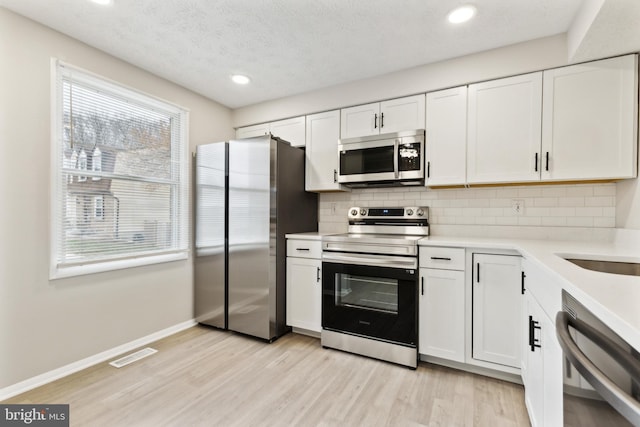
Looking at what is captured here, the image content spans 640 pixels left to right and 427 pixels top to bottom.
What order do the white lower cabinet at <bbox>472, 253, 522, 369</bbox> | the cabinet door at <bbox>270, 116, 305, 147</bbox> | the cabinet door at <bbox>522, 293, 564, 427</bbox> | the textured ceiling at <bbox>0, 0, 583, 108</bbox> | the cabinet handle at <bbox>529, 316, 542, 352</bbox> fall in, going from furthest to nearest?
the cabinet door at <bbox>270, 116, 305, 147</bbox> → the white lower cabinet at <bbox>472, 253, 522, 369</bbox> → the textured ceiling at <bbox>0, 0, 583, 108</bbox> → the cabinet handle at <bbox>529, 316, 542, 352</bbox> → the cabinet door at <bbox>522, 293, 564, 427</bbox>

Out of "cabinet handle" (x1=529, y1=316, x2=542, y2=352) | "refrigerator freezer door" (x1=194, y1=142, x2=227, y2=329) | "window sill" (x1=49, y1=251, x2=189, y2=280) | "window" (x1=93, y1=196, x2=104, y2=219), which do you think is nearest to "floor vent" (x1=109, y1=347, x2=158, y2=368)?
"refrigerator freezer door" (x1=194, y1=142, x2=227, y2=329)

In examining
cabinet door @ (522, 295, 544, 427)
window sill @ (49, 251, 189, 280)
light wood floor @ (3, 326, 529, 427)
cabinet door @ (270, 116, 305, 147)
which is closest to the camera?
cabinet door @ (522, 295, 544, 427)

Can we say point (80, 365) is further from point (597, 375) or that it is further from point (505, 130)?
point (505, 130)

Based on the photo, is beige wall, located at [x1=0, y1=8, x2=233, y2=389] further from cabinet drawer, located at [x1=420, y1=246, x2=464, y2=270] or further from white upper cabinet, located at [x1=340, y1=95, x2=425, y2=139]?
cabinet drawer, located at [x1=420, y1=246, x2=464, y2=270]

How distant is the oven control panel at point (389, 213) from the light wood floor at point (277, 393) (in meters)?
1.29

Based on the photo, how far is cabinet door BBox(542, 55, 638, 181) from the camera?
1.95 metres

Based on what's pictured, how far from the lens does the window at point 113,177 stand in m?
2.17

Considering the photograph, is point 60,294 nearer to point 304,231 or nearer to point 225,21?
point 304,231

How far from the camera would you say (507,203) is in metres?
2.54

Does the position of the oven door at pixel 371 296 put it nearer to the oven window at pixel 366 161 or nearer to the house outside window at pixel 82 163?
the oven window at pixel 366 161

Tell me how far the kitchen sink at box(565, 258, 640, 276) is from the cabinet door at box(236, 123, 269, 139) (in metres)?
3.00

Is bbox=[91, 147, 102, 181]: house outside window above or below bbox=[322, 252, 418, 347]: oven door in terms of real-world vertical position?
above

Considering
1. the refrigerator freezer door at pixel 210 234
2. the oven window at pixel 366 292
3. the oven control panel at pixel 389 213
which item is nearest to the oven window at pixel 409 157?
the oven control panel at pixel 389 213

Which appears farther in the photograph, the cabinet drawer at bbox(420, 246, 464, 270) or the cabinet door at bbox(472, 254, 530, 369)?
the cabinet drawer at bbox(420, 246, 464, 270)
